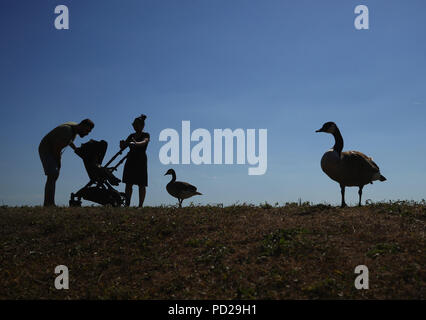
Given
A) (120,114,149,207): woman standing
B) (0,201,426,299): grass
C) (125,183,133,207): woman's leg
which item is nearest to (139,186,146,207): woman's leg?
(120,114,149,207): woman standing

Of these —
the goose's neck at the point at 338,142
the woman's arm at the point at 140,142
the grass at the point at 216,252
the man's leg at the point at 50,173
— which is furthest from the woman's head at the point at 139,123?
the goose's neck at the point at 338,142

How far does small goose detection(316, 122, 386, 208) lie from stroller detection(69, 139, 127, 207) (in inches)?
313

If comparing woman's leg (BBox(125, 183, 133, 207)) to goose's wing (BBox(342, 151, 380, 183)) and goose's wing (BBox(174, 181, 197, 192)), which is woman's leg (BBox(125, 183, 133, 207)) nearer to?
goose's wing (BBox(174, 181, 197, 192))

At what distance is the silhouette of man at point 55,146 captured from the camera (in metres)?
14.9

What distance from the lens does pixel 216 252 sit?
9.88 m

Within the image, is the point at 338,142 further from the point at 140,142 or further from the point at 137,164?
the point at 137,164

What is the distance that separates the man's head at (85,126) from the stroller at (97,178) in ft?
3.12

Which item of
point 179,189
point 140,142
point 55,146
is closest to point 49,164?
point 55,146

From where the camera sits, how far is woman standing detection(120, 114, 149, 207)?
51.1ft

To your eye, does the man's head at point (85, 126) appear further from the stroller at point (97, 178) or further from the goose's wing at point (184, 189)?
the goose's wing at point (184, 189)

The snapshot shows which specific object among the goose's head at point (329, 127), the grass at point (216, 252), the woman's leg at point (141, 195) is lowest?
the grass at point (216, 252)

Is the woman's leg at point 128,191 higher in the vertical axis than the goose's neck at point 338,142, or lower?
lower

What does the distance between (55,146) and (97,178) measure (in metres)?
2.18
